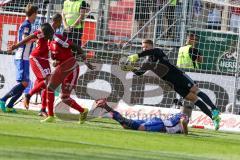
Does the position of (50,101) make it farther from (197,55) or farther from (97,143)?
(197,55)

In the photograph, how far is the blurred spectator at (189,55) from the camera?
2155cm

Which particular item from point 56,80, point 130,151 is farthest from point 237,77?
point 130,151

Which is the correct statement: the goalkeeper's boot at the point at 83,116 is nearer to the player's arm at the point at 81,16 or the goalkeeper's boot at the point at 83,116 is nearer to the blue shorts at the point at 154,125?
the blue shorts at the point at 154,125

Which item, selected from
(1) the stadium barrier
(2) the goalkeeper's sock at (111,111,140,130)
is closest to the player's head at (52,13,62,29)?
(2) the goalkeeper's sock at (111,111,140,130)

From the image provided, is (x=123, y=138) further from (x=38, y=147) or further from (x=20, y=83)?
(x=20, y=83)

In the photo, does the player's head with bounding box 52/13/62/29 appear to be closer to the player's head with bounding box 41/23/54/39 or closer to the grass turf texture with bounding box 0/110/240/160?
the player's head with bounding box 41/23/54/39

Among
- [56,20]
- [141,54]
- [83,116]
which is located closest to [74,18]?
[56,20]

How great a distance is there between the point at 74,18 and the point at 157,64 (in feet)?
19.4

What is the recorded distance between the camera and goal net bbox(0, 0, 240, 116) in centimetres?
2103

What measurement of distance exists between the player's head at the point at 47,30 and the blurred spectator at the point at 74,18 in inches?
148

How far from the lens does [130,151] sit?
37.0ft

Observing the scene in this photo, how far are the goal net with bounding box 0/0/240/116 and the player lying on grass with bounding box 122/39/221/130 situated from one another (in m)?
3.12

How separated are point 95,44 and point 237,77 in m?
4.22

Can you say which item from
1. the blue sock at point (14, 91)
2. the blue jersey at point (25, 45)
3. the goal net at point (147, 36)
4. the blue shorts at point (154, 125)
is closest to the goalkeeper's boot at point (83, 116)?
the blue shorts at point (154, 125)
